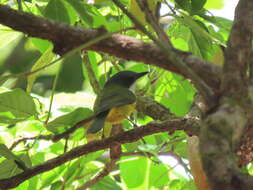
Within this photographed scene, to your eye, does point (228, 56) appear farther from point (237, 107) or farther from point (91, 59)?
point (91, 59)

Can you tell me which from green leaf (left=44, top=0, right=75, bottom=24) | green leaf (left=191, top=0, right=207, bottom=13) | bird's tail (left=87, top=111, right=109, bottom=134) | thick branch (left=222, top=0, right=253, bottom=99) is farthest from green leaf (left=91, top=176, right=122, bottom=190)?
thick branch (left=222, top=0, right=253, bottom=99)

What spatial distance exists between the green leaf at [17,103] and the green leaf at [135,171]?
343 mm

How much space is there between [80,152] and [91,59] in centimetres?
48

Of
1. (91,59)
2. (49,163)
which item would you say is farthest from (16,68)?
(49,163)

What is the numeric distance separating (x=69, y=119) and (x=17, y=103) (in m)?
0.09

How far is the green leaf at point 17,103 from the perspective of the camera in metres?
0.80

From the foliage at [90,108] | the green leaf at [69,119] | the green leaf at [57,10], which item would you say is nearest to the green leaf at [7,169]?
the foliage at [90,108]

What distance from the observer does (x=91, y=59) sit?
1.14 meters

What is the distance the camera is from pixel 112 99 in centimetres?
95

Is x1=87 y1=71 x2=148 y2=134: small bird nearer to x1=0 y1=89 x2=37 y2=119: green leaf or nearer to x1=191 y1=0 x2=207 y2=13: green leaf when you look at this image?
x1=0 y1=89 x2=37 y2=119: green leaf

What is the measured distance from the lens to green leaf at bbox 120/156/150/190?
1100 millimetres

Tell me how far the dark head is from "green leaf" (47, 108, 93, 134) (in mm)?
391

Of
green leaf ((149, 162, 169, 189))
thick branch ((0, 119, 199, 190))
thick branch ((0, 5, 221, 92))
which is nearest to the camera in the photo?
thick branch ((0, 5, 221, 92))

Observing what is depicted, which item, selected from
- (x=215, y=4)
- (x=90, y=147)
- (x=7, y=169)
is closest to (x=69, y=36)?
(x=90, y=147)
